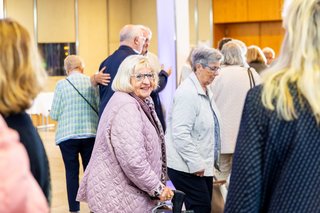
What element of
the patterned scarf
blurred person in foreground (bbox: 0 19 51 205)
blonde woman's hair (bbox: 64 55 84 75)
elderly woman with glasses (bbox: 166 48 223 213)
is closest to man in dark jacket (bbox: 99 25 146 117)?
blonde woman's hair (bbox: 64 55 84 75)

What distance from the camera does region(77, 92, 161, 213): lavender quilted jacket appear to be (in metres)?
3.24

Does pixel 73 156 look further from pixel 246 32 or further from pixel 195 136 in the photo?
pixel 246 32

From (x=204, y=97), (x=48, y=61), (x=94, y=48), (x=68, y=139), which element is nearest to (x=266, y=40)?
(x=94, y=48)

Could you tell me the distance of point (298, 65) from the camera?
5.88ft

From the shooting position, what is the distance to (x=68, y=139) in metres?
5.68

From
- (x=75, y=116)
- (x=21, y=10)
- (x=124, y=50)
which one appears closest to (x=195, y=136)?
(x=124, y=50)

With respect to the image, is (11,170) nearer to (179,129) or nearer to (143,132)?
(143,132)

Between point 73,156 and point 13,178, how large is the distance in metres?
4.38

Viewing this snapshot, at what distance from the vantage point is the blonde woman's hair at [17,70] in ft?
5.90

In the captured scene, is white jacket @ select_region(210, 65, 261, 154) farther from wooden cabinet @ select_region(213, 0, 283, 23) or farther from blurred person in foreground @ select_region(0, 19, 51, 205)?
wooden cabinet @ select_region(213, 0, 283, 23)

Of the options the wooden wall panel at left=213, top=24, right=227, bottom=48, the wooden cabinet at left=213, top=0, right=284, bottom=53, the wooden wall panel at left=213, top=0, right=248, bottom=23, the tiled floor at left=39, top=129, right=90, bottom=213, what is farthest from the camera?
the wooden wall panel at left=213, top=24, right=227, bottom=48

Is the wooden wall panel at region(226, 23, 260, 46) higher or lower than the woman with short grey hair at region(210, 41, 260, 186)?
higher

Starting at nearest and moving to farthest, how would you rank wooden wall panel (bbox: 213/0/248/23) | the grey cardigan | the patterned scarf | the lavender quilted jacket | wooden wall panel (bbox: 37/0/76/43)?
the lavender quilted jacket
the patterned scarf
the grey cardigan
wooden wall panel (bbox: 37/0/76/43)
wooden wall panel (bbox: 213/0/248/23)

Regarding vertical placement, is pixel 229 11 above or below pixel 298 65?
above
